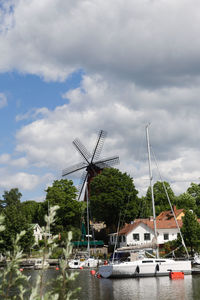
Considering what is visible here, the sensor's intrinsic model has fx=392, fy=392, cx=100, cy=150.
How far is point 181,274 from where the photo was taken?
46.4 meters

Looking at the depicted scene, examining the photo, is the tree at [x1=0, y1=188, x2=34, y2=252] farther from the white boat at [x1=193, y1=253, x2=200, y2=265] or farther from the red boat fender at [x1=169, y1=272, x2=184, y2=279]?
the red boat fender at [x1=169, y1=272, x2=184, y2=279]

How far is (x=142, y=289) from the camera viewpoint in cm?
3806

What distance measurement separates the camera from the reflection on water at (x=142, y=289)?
33.9m

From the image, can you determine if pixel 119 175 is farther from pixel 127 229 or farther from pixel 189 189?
pixel 189 189

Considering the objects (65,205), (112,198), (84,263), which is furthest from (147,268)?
(65,205)

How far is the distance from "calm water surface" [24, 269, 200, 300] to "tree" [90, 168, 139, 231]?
45.9m

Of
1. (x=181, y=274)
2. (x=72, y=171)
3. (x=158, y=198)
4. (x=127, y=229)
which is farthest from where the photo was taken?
(x=158, y=198)

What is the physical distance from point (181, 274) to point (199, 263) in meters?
14.0

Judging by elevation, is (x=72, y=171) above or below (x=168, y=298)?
above

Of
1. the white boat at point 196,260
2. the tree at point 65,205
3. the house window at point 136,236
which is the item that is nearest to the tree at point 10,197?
the tree at point 65,205

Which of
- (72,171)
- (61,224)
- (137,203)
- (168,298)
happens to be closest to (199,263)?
(168,298)

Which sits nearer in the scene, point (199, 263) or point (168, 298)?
point (168, 298)

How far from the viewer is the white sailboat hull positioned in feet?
155

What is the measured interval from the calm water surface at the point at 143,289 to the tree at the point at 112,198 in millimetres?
45867
